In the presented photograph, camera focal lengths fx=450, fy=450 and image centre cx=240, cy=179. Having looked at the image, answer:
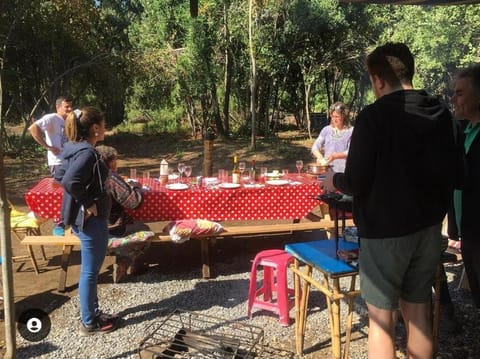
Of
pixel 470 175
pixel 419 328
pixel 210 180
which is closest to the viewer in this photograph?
pixel 419 328

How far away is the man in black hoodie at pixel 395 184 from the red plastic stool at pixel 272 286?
1314 mm

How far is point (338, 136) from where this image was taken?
4.92 metres

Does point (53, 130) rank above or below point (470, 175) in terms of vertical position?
above

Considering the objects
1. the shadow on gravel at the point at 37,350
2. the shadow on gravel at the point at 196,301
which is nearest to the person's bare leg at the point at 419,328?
the shadow on gravel at the point at 196,301

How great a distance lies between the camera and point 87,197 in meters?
3.00

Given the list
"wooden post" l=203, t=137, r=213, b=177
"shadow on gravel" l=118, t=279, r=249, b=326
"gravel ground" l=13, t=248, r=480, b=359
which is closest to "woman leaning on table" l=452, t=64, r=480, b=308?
"gravel ground" l=13, t=248, r=480, b=359

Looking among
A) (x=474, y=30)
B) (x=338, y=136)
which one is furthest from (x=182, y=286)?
(x=474, y=30)

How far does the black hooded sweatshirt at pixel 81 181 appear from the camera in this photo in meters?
2.92

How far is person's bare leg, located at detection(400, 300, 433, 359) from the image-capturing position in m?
2.09

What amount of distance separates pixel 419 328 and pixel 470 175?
2.65 ft

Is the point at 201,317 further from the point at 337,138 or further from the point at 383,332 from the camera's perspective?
the point at 337,138

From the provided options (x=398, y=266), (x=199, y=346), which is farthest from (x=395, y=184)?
(x=199, y=346)

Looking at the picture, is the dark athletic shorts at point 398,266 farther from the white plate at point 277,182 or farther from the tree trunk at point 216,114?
the tree trunk at point 216,114

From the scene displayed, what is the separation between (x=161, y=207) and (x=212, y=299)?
0.98 m
